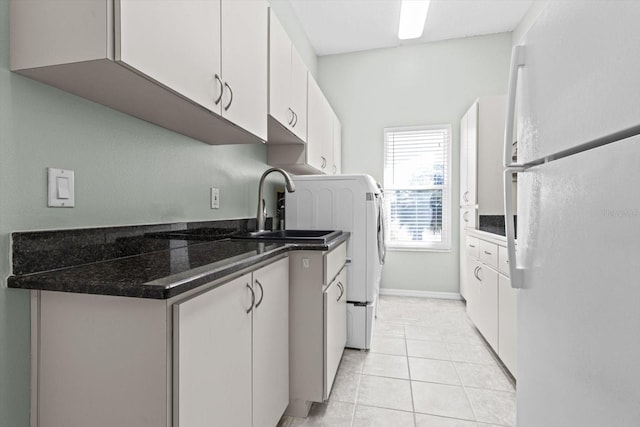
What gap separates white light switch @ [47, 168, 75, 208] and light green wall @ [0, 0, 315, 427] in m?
0.02

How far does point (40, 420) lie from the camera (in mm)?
835

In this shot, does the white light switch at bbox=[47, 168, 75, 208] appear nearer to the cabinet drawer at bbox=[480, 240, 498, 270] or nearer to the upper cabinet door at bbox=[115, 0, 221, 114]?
the upper cabinet door at bbox=[115, 0, 221, 114]

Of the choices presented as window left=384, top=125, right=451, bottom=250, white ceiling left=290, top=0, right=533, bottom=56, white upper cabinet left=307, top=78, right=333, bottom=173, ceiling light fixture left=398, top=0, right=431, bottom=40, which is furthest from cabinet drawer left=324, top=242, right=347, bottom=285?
white ceiling left=290, top=0, right=533, bottom=56

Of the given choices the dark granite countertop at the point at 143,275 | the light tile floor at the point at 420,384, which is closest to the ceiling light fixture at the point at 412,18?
Answer: the dark granite countertop at the point at 143,275

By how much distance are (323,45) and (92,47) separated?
3.57 m

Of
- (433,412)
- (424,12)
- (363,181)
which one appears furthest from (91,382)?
(424,12)

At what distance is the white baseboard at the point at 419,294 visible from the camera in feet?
12.4

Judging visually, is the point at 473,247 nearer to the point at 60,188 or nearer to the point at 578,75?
the point at 578,75

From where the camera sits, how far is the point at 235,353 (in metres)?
1.00

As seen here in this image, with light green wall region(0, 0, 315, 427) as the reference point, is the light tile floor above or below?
below

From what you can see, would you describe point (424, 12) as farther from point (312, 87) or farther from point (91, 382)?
point (91, 382)

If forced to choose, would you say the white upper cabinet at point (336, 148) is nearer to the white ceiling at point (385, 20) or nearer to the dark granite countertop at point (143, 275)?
the white ceiling at point (385, 20)

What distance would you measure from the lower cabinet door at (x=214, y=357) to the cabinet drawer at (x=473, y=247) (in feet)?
7.57

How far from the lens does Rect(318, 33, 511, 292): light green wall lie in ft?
12.1
